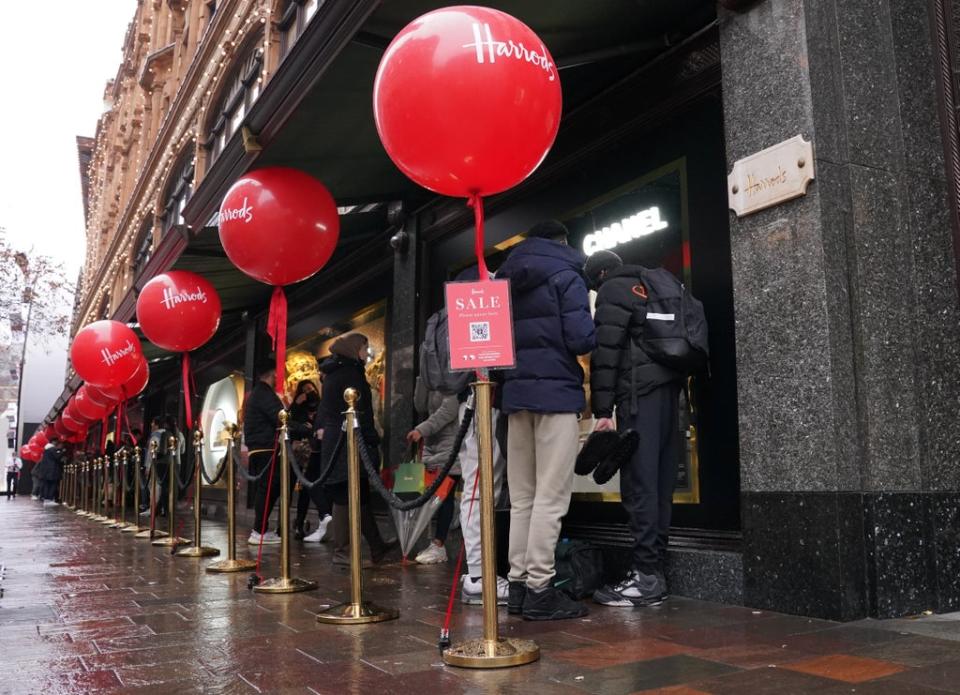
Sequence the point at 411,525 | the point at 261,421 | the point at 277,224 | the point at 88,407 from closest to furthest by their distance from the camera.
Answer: the point at 277,224 → the point at 411,525 → the point at 261,421 → the point at 88,407

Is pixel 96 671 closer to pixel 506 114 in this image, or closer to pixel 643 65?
pixel 506 114

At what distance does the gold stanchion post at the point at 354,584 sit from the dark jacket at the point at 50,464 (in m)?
28.0

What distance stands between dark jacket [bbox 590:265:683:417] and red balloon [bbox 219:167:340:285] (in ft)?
8.45

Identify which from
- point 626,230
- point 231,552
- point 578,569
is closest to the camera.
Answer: point 578,569

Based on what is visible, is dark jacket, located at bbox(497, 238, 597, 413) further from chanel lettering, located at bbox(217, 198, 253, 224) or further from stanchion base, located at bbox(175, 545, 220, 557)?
stanchion base, located at bbox(175, 545, 220, 557)

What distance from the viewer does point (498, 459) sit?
5.20 meters

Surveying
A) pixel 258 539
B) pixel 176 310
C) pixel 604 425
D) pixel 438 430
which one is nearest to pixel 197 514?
pixel 258 539

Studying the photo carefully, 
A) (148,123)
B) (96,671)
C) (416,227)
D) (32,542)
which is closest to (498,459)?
(96,671)

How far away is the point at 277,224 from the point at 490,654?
12.8ft

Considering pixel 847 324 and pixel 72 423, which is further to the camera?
pixel 72 423

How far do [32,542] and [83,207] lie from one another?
55.8 m

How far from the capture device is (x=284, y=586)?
18.0 ft

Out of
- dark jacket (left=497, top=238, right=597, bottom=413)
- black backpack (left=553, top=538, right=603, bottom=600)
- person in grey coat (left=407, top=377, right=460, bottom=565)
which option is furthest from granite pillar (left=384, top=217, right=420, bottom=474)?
dark jacket (left=497, top=238, right=597, bottom=413)

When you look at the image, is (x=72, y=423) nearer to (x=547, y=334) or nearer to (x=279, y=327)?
(x=279, y=327)
